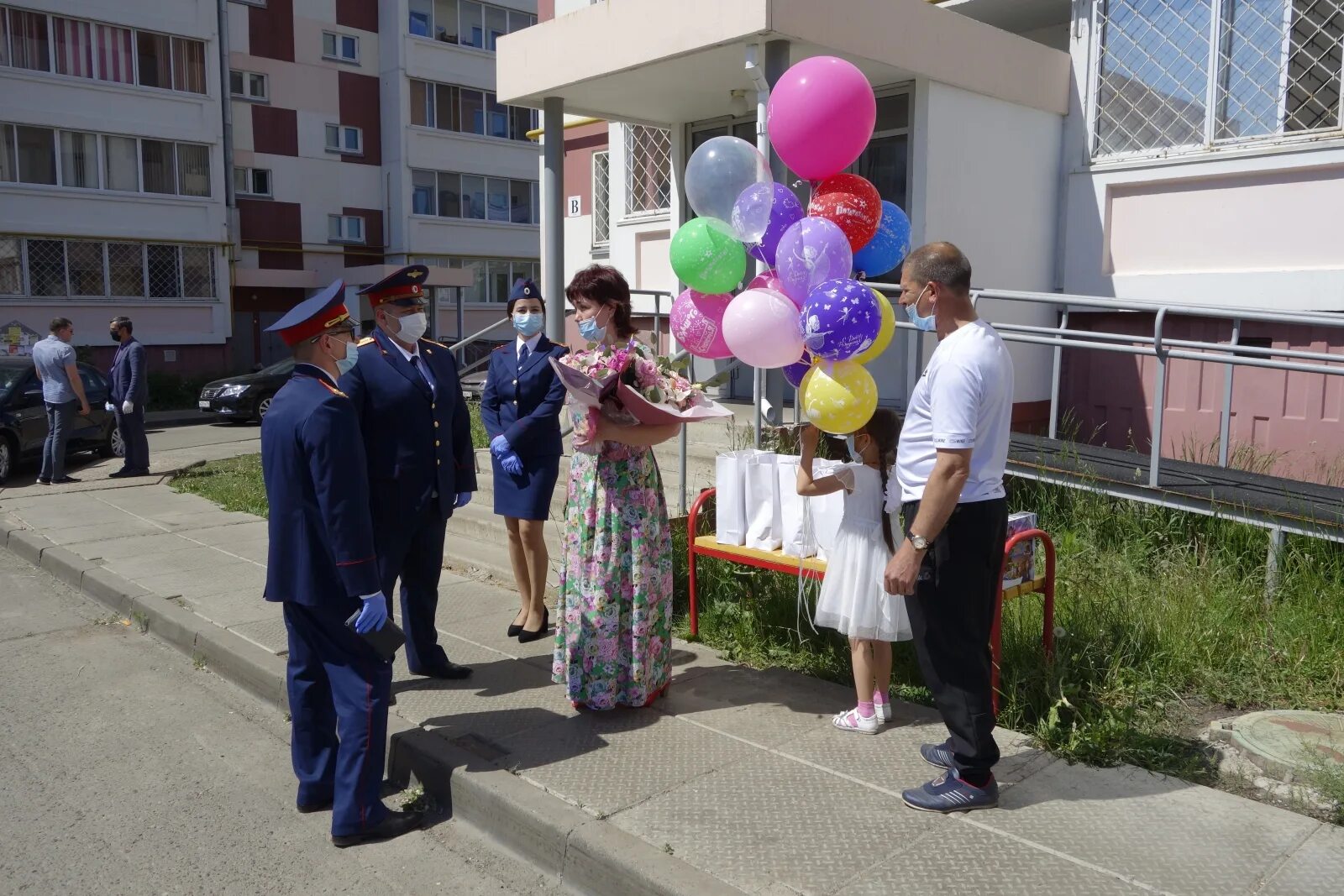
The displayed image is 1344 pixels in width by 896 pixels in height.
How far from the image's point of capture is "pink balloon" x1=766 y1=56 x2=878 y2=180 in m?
4.34

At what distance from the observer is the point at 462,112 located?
102ft

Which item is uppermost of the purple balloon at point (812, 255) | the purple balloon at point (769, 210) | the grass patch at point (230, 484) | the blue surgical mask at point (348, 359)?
the purple balloon at point (769, 210)

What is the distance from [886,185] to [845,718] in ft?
21.1

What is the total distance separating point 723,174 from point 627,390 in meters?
1.08

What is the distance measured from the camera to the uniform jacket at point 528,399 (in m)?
5.54

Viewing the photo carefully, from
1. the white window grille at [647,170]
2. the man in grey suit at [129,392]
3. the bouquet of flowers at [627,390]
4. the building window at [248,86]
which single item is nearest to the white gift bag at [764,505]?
the bouquet of flowers at [627,390]

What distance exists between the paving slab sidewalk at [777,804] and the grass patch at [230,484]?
519 centimetres

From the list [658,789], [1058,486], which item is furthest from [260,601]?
[1058,486]

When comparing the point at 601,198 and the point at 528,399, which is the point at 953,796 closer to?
the point at 528,399

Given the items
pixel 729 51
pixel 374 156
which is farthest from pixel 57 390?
pixel 374 156

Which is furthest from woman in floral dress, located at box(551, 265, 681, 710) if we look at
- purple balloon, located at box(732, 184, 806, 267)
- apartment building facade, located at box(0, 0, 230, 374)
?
apartment building facade, located at box(0, 0, 230, 374)

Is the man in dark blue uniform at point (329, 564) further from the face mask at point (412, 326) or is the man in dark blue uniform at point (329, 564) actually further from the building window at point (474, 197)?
the building window at point (474, 197)

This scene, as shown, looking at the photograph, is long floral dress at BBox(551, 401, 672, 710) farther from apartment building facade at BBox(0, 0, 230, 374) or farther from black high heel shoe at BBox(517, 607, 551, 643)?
apartment building facade at BBox(0, 0, 230, 374)

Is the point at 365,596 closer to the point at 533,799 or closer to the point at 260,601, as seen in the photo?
the point at 533,799
